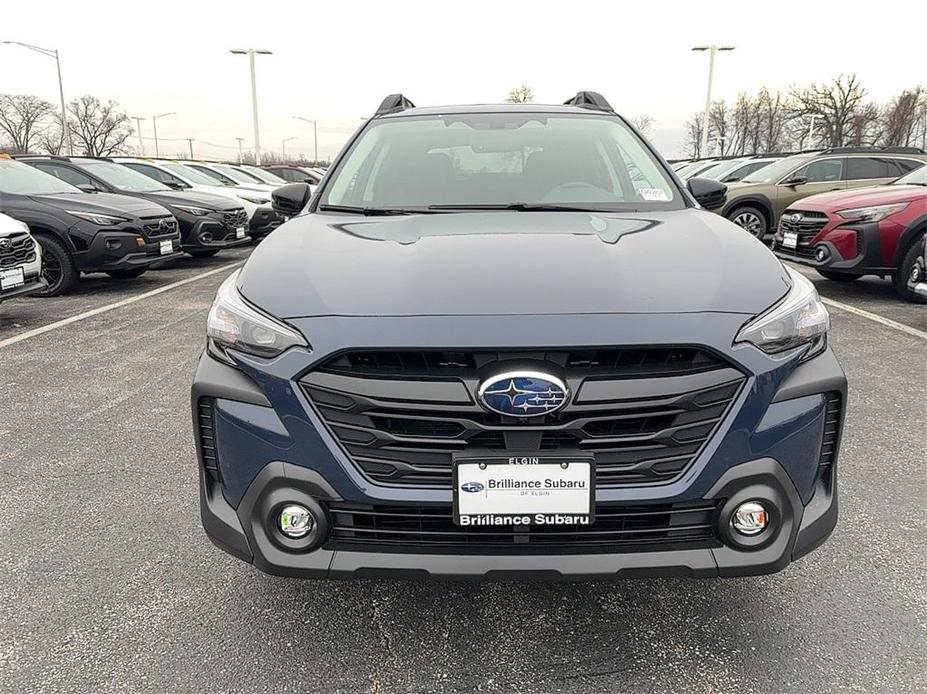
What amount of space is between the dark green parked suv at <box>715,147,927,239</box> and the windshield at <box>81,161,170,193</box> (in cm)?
892

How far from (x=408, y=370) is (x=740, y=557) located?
96cm

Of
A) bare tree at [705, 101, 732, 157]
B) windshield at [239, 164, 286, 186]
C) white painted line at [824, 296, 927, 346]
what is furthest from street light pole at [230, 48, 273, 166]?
bare tree at [705, 101, 732, 157]

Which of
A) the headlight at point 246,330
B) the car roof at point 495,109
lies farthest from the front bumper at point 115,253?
the headlight at point 246,330

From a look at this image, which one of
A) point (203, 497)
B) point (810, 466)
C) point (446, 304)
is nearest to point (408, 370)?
point (446, 304)

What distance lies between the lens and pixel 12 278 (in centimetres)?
610

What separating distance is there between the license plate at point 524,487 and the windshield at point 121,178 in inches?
398

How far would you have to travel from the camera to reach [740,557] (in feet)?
5.86

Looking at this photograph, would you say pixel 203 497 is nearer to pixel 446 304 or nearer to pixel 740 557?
pixel 446 304

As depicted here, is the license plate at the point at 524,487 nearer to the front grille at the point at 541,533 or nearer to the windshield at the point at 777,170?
the front grille at the point at 541,533

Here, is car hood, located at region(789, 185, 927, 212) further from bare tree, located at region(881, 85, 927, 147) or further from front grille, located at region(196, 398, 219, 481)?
bare tree, located at region(881, 85, 927, 147)

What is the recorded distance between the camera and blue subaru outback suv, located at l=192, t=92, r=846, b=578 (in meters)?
1.71

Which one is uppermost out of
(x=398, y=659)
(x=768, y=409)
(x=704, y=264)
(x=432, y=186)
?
(x=432, y=186)

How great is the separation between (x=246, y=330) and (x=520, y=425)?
757 mm

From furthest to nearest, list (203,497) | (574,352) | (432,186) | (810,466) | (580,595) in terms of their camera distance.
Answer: (432,186) → (580,595) → (203,497) → (810,466) → (574,352)
